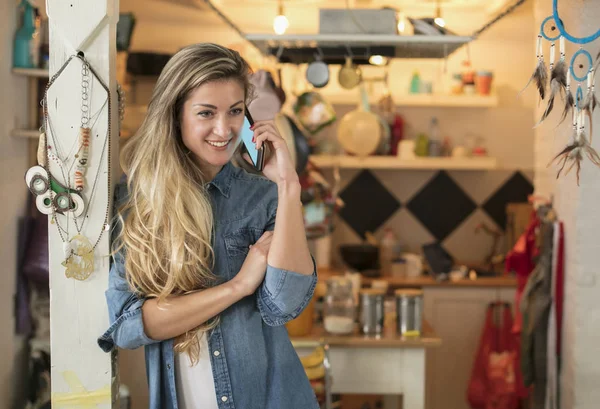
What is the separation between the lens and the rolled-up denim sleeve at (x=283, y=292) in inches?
76.2

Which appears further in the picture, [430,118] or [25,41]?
[430,118]

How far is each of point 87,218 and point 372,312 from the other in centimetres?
180

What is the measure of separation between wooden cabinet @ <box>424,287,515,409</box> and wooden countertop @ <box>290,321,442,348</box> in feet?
4.91

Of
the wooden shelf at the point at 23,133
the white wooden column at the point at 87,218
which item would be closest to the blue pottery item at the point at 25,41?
the wooden shelf at the point at 23,133

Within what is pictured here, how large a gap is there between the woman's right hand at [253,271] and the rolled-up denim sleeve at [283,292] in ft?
0.07

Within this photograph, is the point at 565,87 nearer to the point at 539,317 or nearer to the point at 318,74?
the point at 539,317

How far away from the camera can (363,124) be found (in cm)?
439

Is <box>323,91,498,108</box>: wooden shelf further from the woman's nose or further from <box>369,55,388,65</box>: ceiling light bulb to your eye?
the woman's nose

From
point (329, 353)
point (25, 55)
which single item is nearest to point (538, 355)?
point (329, 353)

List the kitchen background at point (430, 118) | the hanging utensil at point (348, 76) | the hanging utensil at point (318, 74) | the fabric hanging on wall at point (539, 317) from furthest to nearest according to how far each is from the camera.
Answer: the kitchen background at point (430, 118) < the hanging utensil at point (348, 76) < the hanging utensil at point (318, 74) < the fabric hanging on wall at point (539, 317)

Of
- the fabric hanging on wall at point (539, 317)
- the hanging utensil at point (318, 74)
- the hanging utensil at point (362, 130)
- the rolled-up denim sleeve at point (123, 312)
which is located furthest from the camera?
the hanging utensil at point (362, 130)

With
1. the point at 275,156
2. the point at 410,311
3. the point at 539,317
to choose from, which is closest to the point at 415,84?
the point at 410,311

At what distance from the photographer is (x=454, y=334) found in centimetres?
503

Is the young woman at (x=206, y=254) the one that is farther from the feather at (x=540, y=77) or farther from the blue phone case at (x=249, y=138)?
the feather at (x=540, y=77)
